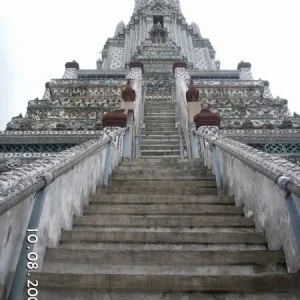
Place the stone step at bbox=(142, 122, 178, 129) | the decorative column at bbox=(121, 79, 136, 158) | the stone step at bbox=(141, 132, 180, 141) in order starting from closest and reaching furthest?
1. the decorative column at bbox=(121, 79, 136, 158)
2. the stone step at bbox=(141, 132, 180, 141)
3. the stone step at bbox=(142, 122, 178, 129)

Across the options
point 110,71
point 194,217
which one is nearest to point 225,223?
point 194,217

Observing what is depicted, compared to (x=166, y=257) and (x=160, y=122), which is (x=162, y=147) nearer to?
(x=160, y=122)

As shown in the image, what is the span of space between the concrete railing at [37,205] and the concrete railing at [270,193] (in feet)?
6.40

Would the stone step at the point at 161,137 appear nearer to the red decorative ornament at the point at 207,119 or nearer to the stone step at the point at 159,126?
the stone step at the point at 159,126

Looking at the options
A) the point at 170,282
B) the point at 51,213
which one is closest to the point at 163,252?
the point at 170,282

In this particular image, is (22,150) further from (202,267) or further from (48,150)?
(202,267)

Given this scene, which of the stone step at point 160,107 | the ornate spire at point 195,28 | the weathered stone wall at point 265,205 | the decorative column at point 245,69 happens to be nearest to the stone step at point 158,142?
the stone step at point 160,107

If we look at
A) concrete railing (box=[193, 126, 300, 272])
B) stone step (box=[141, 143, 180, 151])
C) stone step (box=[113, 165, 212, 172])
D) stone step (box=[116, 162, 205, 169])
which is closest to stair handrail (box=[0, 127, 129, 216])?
concrete railing (box=[193, 126, 300, 272])

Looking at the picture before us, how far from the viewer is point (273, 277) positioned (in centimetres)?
267

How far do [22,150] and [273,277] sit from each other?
294 inches

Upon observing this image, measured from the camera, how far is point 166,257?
3125 millimetres
